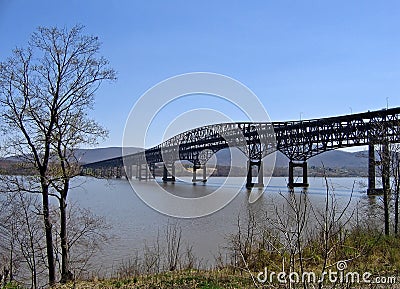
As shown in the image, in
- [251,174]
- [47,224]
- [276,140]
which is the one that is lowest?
[47,224]

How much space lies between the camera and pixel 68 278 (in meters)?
14.5

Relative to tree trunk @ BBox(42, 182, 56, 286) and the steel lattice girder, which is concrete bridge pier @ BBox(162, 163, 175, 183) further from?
Result: tree trunk @ BBox(42, 182, 56, 286)

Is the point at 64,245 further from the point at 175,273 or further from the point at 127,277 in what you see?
the point at 175,273

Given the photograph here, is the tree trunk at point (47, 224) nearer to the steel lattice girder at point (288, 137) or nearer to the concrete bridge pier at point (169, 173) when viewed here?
the steel lattice girder at point (288, 137)

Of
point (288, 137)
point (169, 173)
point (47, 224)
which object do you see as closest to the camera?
point (47, 224)

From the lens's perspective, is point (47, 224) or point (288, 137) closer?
point (47, 224)

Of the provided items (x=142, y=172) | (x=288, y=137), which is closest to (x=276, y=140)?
(x=288, y=137)

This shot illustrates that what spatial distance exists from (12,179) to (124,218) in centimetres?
1834

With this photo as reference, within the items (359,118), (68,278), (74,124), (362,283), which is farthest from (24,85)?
(359,118)

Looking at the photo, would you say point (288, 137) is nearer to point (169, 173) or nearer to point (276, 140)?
point (276, 140)

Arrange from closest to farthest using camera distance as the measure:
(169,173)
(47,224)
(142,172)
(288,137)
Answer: (47,224) < (288,137) < (169,173) < (142,172)

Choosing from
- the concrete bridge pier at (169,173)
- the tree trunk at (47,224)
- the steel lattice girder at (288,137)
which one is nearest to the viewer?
the tree trunk at (47,224)

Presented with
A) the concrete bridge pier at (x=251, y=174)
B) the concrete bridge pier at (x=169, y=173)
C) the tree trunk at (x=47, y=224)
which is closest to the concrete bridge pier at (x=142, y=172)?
the concrete bridge pier at (x=169, y=173)

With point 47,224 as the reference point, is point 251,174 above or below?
above
